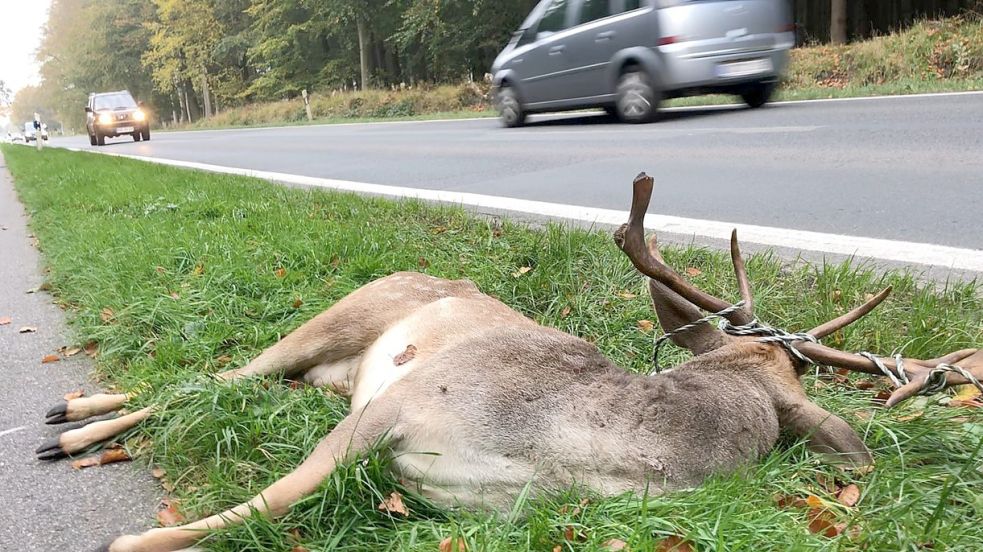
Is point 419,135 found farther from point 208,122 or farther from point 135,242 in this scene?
point 208,122

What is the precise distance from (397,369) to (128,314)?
7.48 feet

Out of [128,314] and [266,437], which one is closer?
[266,437]

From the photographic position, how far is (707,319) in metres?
2.52

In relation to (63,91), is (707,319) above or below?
below

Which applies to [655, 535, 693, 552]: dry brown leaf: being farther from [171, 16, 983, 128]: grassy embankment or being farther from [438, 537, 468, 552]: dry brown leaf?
[171, 16, 983, 128]: grassy embankment

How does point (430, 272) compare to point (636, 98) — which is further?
point (636, 98)

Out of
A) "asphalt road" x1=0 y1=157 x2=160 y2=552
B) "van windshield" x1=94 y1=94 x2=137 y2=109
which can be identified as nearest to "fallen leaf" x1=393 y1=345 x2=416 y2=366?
"asphalt road" x1=0 y1=157 x2=160 y2=552

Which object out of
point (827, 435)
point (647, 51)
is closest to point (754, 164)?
point (647, 51)

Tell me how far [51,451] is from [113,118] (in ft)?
96.6

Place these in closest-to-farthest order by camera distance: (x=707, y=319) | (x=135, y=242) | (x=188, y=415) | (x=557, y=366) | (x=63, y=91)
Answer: (x=557, y=366), (x=707, y=319), (x=188, y=415), (x=135, y=242), (x=63, y=91)

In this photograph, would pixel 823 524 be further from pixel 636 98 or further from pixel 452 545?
pixel 636 98

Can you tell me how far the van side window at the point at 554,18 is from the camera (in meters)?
14.0

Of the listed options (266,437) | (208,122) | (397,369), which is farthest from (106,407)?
(208,122)

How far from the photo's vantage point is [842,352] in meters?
2.43
